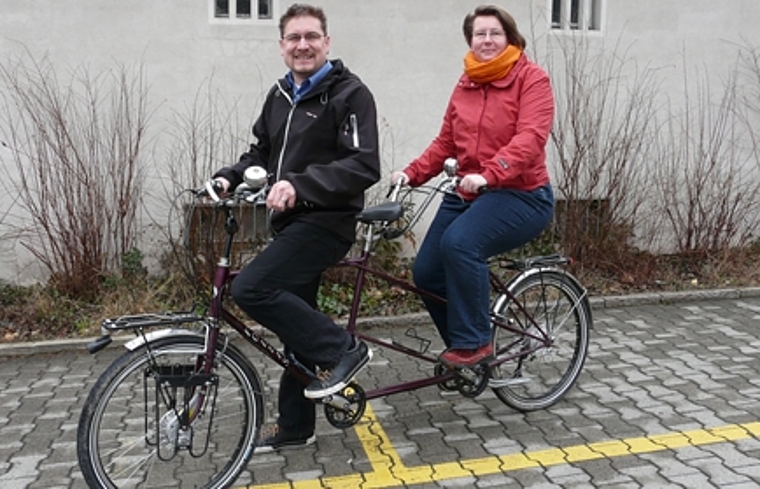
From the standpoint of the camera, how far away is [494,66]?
3715mm

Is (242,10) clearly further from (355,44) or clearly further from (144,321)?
(144,321)

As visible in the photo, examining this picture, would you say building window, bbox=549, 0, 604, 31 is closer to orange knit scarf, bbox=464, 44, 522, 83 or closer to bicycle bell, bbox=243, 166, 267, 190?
orange knit scarf, bbox=464, 44, 522, 83

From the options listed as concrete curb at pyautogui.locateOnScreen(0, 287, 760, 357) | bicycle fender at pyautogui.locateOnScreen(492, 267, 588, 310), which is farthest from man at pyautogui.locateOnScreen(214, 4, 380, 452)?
concrete curb at pyautogui.locateOnScreen(0, 287, 760, 357)

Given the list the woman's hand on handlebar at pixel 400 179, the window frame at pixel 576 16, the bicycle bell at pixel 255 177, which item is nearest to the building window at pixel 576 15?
the window frame at pixel 576 16

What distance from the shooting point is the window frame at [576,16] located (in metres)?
7.07

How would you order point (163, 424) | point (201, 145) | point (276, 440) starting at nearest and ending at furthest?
point (163, 424) → point (276, 440) → point (201, 145)

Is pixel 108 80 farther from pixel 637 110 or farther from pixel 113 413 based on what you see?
pixel 637 110

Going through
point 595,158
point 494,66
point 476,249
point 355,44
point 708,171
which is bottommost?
point 476,249

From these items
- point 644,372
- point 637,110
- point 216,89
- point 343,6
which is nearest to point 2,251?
point 216,89

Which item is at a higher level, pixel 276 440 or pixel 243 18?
pixel 243 18

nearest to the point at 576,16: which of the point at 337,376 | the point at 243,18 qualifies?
the point at 243,18

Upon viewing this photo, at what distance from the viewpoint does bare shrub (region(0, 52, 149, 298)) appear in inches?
239

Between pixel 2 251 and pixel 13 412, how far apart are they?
224cm

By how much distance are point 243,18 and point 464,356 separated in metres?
3.84
